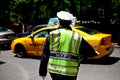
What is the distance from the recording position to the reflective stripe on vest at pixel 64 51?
395 centimetres

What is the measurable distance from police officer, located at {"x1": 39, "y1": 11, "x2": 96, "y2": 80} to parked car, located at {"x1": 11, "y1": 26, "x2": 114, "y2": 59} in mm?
6709

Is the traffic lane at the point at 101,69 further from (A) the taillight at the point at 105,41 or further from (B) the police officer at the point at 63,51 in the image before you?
(B) the police officer at the point at 63,51

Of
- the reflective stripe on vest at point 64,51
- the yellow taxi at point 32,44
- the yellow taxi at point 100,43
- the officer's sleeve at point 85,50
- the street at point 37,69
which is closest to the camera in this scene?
the reflective stripe on vest at point 64,51

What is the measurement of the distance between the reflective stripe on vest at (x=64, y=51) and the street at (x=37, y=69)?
4.90 m

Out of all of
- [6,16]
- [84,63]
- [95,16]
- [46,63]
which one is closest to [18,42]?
[84,63]

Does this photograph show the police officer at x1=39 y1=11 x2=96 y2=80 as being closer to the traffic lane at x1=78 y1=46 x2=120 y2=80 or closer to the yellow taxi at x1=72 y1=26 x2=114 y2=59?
the traffic lane at x1=78 y1=46 x2=120 y2=80

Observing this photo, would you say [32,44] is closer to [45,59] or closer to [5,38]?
[5,38]

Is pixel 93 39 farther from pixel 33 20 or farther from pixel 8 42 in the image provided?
pixel 33 20

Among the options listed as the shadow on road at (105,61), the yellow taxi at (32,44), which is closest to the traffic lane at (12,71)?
the yellow taxi at (32,44)

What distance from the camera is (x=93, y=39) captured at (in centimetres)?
1105

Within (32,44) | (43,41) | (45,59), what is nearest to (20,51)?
(32,44)

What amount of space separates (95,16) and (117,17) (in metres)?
1.88

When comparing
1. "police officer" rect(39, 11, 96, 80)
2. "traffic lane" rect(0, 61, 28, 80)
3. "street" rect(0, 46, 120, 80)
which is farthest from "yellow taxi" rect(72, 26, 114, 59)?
"police officer" rect(39, 11, 96, 80)

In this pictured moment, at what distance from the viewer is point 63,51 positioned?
3.96 m
